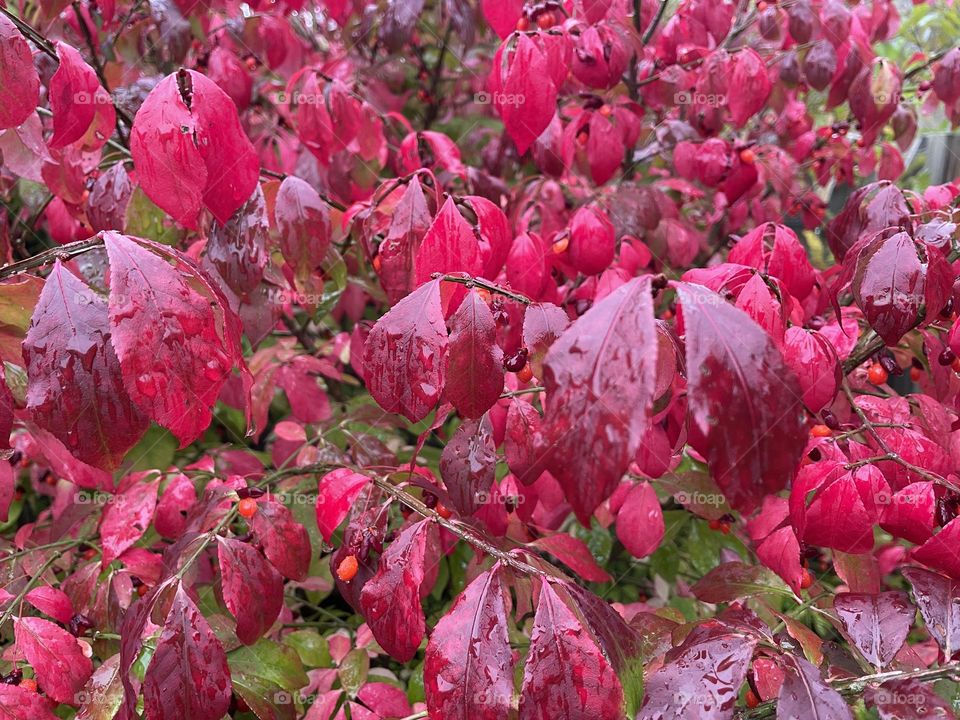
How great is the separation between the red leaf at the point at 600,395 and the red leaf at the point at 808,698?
295 millimetres

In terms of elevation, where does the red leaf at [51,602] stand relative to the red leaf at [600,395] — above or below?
below

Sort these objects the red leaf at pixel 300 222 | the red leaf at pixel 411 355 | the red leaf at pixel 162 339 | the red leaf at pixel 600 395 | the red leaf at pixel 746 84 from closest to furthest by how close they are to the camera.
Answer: the red leaf at pixel 600 395 < the red leaf at pixel 162 339 < the red leaf at pixel 411 355 < the red leaf at pixel 300 222 < the red leaf at pixel 746 84

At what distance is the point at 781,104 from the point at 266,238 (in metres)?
1.81

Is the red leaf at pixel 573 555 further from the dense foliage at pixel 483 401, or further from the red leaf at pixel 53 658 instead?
the red leaf at pixel 53 658

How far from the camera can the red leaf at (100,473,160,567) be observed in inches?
42.9

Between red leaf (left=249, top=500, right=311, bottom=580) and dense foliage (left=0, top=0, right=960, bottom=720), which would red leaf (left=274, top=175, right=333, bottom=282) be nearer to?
dense foliage (left=0, top=0, right=960, bottom=720)

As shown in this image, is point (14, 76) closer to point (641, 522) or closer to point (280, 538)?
point (280, 538)

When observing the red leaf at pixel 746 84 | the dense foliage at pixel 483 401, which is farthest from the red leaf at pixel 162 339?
the red leaf at pixel 746 84

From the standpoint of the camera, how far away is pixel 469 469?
36.7 inches

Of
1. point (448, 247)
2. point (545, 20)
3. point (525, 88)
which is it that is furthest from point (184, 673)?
point (545, 20)

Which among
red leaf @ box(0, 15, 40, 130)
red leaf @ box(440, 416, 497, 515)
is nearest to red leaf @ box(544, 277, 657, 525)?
red leaf @ box(440, 416, 497, 515)

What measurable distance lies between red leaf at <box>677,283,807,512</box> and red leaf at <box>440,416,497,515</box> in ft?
1.48

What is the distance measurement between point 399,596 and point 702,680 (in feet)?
1.04

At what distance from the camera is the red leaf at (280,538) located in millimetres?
1030
